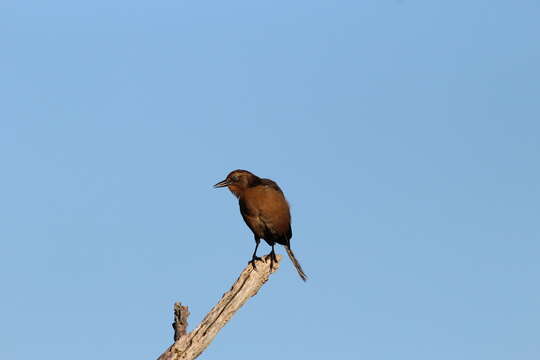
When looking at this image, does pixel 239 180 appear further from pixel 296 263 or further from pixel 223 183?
pixel 296 263

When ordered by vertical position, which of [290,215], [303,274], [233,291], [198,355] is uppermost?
[290,215]

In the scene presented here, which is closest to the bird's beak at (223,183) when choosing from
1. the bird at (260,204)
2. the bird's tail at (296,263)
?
the bird at (260,204)

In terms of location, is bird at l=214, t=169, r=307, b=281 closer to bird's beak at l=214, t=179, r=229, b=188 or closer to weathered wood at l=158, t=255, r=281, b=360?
bird's beak at l=214, t=179, r=229, b=188

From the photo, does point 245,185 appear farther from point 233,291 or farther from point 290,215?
point 233,291

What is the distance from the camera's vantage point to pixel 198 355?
32.5ft

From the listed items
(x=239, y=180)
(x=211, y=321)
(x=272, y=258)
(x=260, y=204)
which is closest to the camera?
(x=211, y=321)

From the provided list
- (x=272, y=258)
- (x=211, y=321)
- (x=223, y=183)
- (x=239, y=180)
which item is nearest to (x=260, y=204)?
(x=239, y=180)

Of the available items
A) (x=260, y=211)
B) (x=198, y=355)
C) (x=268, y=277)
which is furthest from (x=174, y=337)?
(x=260, y=211)

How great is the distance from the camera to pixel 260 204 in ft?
40.4

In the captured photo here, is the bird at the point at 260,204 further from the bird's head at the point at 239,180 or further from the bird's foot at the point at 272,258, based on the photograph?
the bird's foot at the point at 272,258

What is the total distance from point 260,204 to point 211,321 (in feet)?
8.79

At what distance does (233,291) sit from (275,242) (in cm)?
253

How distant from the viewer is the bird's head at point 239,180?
40.8 feet

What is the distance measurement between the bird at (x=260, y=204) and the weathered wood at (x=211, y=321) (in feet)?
5.49
